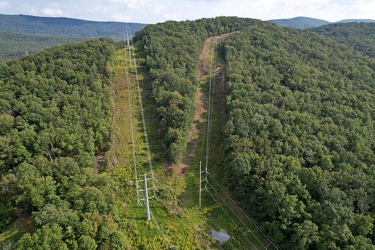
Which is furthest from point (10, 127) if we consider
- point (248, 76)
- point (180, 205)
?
point (248, 76)

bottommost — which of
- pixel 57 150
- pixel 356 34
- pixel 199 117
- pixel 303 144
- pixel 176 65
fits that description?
pixel 199 117

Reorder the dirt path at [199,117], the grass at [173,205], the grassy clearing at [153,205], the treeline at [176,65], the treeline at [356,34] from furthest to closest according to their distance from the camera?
the treeline at [356,34] → the treeline at [176,65] → the dirt path at [199,117] → the grass at [173,205] → the grassy clearing at [153,205]

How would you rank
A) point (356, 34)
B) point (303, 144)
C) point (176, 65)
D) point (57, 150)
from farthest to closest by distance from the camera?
point (356, 34)
point (176, 65)
point (303, 144)
point (57, 150)

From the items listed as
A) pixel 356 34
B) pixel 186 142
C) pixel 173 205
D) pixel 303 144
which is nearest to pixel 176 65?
pixel 186 142

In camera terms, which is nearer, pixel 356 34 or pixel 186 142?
pixel 186 142

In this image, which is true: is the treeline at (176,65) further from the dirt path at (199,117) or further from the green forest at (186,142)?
the dirt path at (199,117)

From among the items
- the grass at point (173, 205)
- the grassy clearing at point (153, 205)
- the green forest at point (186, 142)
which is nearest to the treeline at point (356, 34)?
the green forest at point (186, 142)

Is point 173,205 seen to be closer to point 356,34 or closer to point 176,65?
point 176,65
